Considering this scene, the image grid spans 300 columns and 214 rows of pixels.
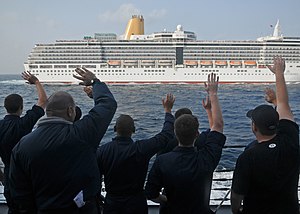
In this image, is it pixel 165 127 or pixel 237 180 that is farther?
pixel 165 127

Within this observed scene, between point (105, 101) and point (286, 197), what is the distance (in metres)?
1.26

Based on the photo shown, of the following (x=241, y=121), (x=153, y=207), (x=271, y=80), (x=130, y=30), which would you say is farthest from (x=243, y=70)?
(x=153, y=207)

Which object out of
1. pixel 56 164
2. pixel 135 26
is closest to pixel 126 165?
pixel 56 164

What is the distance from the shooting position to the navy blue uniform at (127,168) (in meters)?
2.83

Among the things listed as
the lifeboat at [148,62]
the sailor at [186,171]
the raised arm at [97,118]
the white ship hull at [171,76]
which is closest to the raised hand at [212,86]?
the sailor at [186,171]

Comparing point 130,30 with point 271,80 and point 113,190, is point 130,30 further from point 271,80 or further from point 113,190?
point 113,190

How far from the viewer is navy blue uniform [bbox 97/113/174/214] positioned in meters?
2.83

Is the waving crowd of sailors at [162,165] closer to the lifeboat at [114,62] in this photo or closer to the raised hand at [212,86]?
the raised hand at [212,86]

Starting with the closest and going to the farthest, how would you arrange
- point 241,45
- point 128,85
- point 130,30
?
point 128,85 → point 241,45 → point 130,30

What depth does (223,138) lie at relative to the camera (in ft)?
8.74

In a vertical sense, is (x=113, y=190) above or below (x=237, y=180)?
below

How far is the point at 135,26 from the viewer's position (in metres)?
71.3

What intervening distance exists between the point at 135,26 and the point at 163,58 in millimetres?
12811

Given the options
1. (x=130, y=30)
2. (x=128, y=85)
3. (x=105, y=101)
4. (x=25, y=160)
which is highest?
(x=130, y=30)
